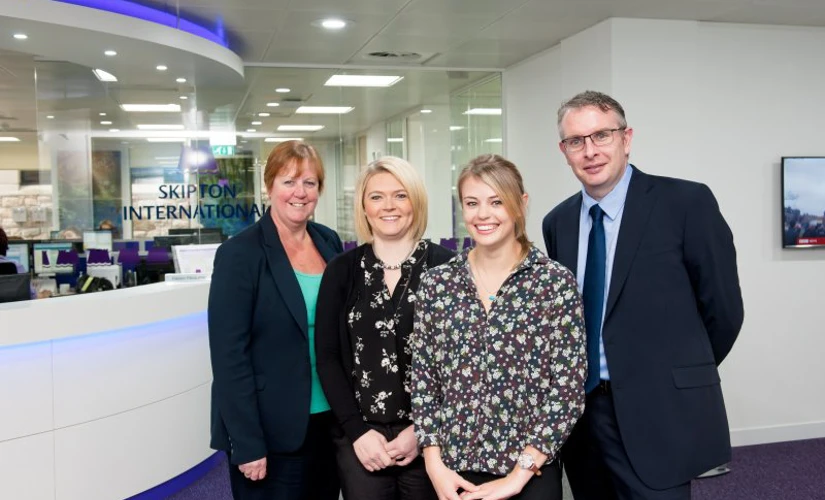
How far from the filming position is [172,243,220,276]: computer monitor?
17.0ft

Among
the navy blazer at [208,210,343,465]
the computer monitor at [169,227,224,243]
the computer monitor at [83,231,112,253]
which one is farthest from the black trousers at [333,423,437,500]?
the computer monitor at [83,231,112,253]

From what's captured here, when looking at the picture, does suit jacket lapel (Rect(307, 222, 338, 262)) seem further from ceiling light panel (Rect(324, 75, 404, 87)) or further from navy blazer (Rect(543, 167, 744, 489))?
ceiling light panel (Rect(324, 75, 404, 87))

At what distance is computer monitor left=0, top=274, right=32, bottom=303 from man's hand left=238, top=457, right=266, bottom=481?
2.29 m

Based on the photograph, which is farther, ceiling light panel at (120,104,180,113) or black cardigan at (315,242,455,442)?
ceiling light panel at (120,104,180,113)

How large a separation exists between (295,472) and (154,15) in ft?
15.6

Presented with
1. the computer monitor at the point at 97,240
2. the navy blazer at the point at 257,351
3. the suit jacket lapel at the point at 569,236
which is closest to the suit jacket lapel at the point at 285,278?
the navy blazer at the point at 257,351

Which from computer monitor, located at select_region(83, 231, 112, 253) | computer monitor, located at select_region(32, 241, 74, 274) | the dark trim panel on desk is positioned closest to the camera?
the dark trim panel on desk

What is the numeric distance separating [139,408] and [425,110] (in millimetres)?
5347

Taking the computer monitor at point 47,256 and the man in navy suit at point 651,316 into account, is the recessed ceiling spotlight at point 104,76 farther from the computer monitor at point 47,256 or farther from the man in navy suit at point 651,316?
the man in navy suit at point 651,316

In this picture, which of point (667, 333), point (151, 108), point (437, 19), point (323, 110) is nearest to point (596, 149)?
point (667, 333)

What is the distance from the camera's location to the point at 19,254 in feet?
23.1

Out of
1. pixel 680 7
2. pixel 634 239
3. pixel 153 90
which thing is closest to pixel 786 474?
pixel 680 7

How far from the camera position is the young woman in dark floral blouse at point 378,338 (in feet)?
7.48

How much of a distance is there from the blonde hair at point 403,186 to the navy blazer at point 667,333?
2.12ft
